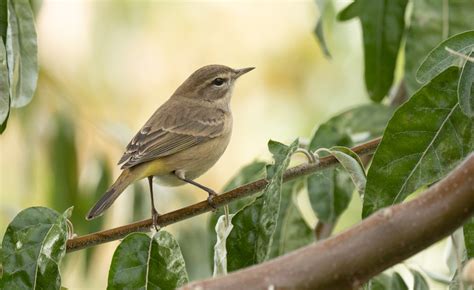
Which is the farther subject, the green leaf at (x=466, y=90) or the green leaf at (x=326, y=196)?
the green leaf at (x=326, y=196)

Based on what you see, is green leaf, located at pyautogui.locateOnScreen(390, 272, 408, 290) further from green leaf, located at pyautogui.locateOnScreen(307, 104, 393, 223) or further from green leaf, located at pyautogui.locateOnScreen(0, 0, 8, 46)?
green leaf, located at pyautogui.locateOnScreen(0, 0, 8, 46)

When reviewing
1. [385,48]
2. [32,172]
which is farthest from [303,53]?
[385,48]

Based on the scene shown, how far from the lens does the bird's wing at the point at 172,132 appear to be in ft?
16.8

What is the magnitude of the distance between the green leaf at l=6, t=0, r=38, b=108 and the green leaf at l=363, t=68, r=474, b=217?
1.60 m

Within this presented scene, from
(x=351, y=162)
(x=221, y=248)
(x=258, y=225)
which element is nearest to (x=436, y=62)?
(x=351, y=162)

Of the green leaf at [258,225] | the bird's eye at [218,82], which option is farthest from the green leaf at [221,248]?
the bird's eye at [218,82]

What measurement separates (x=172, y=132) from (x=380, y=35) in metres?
1.54

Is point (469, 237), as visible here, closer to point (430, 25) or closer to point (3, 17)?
point (430, 25)

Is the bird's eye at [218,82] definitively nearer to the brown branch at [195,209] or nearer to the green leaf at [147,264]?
the brown branch at [195,209]

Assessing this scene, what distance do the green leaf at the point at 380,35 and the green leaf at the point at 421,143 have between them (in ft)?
5.46

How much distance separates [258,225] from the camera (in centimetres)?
314

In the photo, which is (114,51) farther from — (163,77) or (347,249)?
(347,249)

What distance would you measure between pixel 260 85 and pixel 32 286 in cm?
669

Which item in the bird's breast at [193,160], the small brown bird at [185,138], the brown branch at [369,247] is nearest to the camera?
the brown branch at [369,247]
